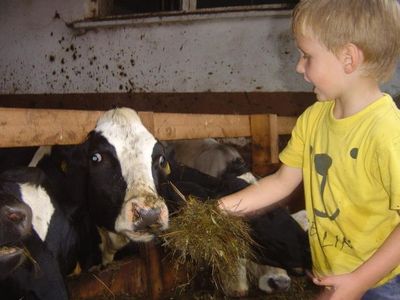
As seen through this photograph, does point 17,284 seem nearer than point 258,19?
Yes

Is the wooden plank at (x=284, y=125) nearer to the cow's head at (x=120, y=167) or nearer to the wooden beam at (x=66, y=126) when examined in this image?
the wooden beam at (x=66, y=126)

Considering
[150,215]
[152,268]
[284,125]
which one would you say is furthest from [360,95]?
[284,125]

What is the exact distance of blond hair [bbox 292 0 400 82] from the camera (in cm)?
145

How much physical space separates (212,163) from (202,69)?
200cm

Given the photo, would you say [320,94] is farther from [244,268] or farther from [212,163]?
[212,163]

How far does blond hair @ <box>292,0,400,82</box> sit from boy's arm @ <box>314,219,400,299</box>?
0.50 m

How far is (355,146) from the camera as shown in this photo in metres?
1.52

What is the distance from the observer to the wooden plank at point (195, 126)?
277 centimetres

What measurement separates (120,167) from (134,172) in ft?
0.31

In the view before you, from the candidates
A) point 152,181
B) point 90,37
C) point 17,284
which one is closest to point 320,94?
point 152,181

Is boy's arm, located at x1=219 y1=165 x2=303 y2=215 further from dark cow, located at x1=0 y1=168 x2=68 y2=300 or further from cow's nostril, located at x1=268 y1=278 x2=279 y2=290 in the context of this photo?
cow's nostril, located at x1=268 y1=278 x2=279 y2=290

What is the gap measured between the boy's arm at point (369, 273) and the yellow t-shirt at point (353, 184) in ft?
0.34

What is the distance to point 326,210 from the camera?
5.39ft

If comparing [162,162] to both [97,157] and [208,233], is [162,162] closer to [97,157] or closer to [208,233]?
[97,157]
